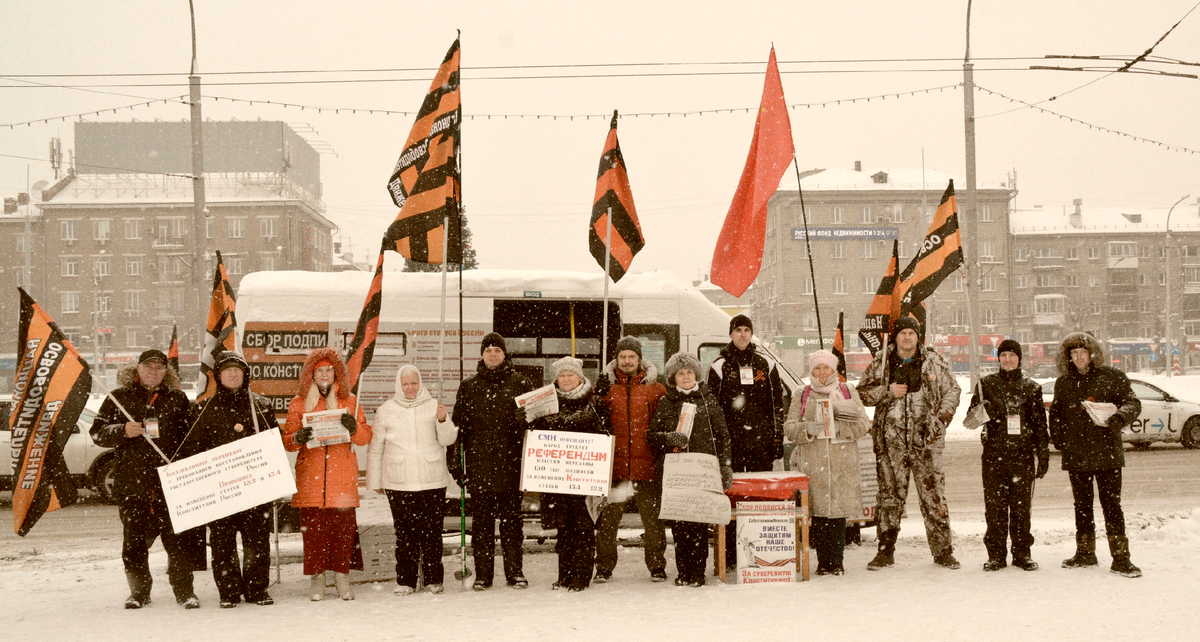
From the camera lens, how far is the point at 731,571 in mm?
7180

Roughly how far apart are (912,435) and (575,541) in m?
2.72

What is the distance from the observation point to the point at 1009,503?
7.11 meters

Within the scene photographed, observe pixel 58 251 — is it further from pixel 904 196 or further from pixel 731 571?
pixel 731 571

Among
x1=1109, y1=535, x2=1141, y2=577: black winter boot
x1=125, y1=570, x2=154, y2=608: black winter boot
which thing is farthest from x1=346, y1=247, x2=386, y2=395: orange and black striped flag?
x1=1109, y1=535, x2=1141, y2=577: black winter boot

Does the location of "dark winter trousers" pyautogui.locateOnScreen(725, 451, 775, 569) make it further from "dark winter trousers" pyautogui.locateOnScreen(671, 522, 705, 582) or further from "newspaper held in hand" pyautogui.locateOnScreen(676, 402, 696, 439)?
"newspaper held in hand" pyautogui.locateOnScreen(676, 402, 696, 439)

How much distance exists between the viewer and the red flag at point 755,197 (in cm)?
827

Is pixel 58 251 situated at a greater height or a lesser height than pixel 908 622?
greater

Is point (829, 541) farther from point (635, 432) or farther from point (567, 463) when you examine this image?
point (567, 463)

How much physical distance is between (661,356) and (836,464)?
2550mm

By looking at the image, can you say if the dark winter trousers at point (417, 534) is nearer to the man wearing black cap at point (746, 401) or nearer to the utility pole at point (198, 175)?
the man wearing black cap at point (746, 401)

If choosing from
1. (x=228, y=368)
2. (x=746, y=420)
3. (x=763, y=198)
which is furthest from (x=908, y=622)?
(x=228, y=368)

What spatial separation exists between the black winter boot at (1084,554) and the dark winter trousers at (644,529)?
10.2 ft

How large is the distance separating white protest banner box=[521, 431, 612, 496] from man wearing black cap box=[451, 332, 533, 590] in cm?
16

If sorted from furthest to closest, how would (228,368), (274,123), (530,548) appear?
1. (274,123)
2. (530,548)
3. (228,368)
